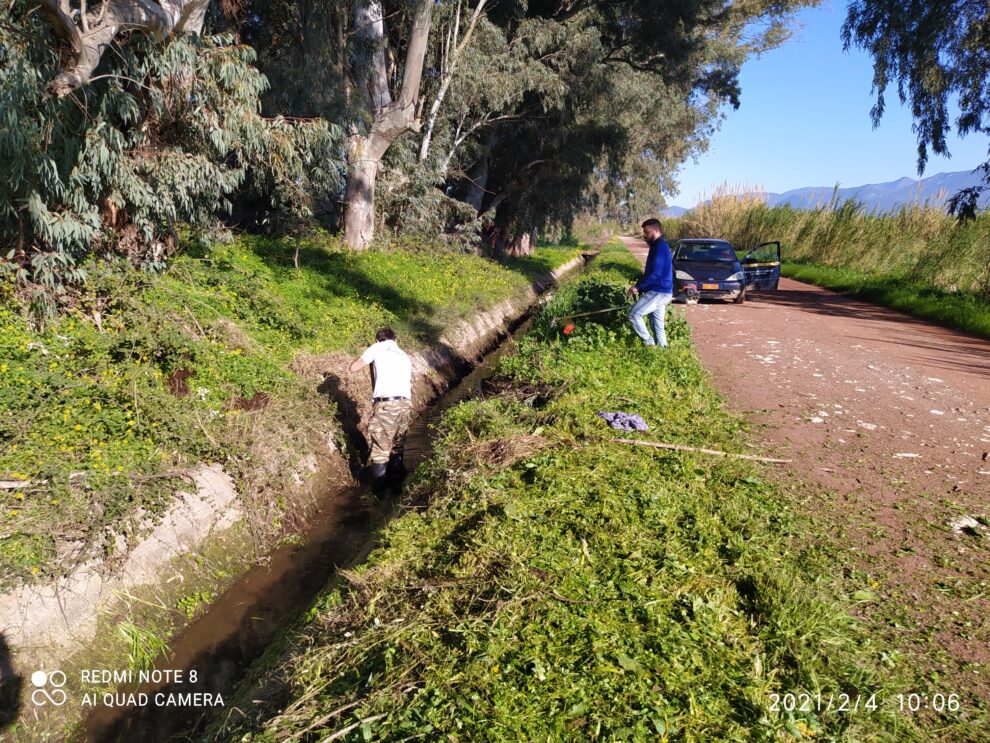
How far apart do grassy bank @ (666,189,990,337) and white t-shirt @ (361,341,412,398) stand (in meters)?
12.0

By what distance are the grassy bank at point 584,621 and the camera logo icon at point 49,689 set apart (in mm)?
1348

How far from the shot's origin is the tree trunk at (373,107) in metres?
13.9

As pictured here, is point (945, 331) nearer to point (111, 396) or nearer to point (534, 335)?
point (534, 335)

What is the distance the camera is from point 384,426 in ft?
22.7

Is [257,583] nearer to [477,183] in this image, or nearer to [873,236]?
[477,183]

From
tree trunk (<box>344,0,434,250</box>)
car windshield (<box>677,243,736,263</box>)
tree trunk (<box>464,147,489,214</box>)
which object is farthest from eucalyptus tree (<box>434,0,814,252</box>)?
car windshield (<box>677,243,736,263</box>)

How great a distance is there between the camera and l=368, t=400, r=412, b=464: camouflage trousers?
6.89 metres

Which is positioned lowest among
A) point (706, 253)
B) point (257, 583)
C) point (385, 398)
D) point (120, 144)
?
point (257, 583)

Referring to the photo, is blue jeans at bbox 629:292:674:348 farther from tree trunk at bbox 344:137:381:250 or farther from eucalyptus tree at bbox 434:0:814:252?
eucalyptus tree at bbox 434:0:814:252

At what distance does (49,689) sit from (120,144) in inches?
244

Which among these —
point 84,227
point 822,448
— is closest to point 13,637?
point 84,227

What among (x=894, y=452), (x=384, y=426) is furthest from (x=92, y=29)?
(x=894, y=452)

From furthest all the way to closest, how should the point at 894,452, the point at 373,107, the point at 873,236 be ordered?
the point at 873,236
the point at 373,107
the point at 894,452

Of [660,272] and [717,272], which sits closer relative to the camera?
[660,272]
